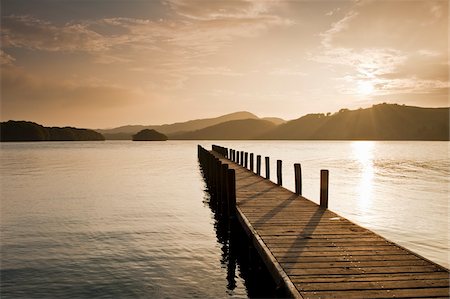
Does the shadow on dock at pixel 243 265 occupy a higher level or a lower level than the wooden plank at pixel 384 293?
lower

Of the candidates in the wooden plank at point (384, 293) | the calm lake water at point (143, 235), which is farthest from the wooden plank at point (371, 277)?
the calm lake water at point (143, 235)

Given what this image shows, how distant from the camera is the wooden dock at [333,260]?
5895mm

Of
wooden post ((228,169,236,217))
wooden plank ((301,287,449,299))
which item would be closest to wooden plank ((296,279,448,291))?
wooden plank ((301,287,449,299))

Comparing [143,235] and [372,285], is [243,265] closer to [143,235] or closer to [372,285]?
[143,235]

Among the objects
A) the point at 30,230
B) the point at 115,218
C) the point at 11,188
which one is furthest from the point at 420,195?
the point at 11,188

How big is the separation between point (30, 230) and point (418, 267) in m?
13.8

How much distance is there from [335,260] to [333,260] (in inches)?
1.5

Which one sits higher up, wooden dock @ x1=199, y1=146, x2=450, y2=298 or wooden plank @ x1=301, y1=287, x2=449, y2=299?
wooden dock @ x1=199, y1=146, x2=450, y2=298

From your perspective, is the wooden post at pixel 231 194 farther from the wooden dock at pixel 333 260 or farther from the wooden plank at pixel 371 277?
the wooden plank at pixel 371 277

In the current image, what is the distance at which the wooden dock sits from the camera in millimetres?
5895

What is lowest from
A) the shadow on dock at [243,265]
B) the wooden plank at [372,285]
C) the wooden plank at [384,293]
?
the shadow on dock at [243,265]

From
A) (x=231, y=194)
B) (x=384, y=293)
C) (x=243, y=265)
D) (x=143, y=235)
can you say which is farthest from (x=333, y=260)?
(x=143, y=235)

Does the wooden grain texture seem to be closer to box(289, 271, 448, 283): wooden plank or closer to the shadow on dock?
box(289, 271, 448, 283): wooden plank

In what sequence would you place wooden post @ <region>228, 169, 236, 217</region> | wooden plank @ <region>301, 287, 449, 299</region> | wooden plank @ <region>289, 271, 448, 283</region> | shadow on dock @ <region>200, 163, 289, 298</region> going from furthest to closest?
wooden post @ <region>228, 169, 236, 217</region>, shadow on dock @ <region>200, 163, 289, 298</region>, wooden plank @ <region>289, 271, 448, 283</region>, wooden plank @ <region>301, 287, 449, 299</region>
